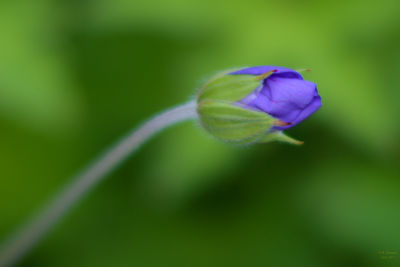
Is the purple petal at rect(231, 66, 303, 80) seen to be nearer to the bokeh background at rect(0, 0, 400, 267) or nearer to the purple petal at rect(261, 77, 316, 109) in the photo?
the purple petal at rect(261, 77, 316, 109)

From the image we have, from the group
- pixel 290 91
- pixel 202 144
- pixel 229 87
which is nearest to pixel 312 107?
pixel 290 91

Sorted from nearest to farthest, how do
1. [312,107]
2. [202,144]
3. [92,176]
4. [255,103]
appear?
[312,107] → [255,103] → [92,176] → [202,144]

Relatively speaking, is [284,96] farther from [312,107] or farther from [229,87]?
[229,87]

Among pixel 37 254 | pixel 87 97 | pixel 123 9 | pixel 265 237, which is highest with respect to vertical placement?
pixel 123 9

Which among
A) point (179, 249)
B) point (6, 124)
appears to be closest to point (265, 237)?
point (179, 249)

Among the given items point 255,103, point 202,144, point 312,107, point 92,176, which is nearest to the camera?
point 312,107

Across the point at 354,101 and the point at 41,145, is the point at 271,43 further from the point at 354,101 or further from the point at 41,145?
the point at 41,145
